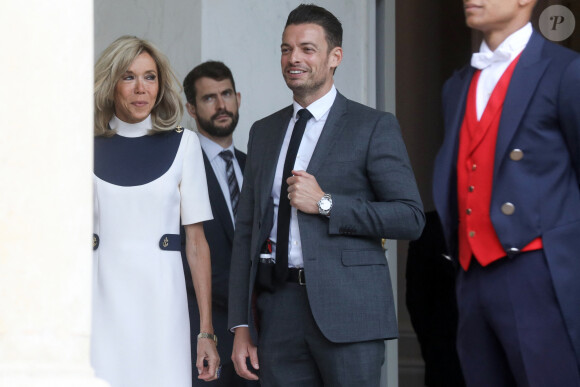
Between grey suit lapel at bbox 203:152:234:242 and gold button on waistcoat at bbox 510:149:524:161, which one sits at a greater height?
gold button on waistcoat at bbox 510:149:524:161

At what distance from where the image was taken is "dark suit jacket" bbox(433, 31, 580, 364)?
291 cm

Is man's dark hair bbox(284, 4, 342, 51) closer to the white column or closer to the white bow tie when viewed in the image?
the white bow tie

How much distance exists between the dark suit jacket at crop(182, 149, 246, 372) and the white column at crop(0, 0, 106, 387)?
7.61 feet

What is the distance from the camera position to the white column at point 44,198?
2.62m

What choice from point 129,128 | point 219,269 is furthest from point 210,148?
point 129,128

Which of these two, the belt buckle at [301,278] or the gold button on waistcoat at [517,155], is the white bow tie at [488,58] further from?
the belt buckle at [301,278]

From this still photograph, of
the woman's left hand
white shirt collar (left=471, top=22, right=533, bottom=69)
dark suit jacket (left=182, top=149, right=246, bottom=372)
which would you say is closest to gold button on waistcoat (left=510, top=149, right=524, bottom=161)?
white shirt collar (left=471, top=22, right=533, bottom=69)

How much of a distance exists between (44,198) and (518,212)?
1.23 m

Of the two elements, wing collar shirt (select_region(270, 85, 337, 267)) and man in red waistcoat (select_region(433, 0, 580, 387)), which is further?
wing collar shirt (select_region(270, 85, 337, 267))

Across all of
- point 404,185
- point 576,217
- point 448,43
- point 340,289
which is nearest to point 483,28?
point 576,217

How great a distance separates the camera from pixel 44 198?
2668 mm

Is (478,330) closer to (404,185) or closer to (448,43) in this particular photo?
(404,185)

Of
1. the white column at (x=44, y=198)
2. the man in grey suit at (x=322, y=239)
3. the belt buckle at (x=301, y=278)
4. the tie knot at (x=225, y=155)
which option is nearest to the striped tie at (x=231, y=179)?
the tie knot at (x=225, y=155)

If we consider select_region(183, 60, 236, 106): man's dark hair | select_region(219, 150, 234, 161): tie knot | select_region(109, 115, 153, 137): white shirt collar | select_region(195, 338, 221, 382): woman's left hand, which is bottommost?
select_region(195, 338, 221, 382): woman's left hand
